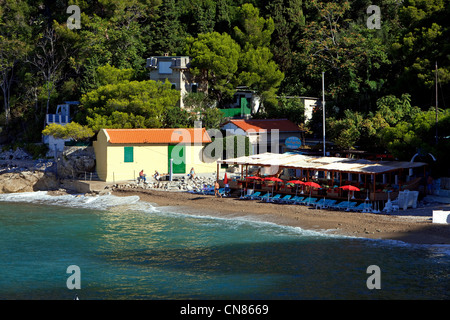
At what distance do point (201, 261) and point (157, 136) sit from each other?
21.3 meters

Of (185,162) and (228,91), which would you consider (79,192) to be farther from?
(228,91)

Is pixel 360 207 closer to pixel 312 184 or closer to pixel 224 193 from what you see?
pixel 312 184

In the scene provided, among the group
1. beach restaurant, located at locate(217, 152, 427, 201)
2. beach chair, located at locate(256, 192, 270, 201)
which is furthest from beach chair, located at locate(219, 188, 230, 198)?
beach chair, located at locate(256, 192, 270, 201)

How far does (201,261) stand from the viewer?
1089 inches

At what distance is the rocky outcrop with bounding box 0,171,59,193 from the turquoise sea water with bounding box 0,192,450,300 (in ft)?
39.1

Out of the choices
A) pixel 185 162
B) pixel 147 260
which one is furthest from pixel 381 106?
pixel 147 260

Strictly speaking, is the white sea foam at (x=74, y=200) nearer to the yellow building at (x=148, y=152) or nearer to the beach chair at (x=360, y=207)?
the yellow building at (x=148, y=152)

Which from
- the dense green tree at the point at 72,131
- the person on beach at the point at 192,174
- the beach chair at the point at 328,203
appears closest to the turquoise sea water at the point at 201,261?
the beach chair at the point at 328,203

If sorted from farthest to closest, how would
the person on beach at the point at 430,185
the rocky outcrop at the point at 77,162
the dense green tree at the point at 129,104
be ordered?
1. the dense green tree at the point at 129,104
2. the rocky outcrop at the point at 77,162
3. the person on beach at the point at 430,185

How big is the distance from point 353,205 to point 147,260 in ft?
44.6

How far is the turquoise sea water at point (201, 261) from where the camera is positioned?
23.8 m

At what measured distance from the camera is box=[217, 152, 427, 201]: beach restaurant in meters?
36.4

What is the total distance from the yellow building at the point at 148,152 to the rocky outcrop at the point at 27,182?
4.49 metres

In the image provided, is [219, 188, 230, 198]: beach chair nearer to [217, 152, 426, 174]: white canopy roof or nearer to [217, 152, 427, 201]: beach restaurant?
[217, 152, 427, 201]: beach restaurant
